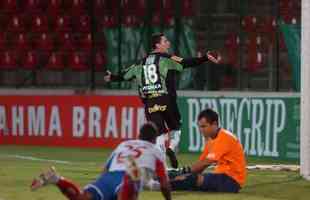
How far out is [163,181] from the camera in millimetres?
10719

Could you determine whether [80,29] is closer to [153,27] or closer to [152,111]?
[153,27]

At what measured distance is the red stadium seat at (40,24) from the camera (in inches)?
1039

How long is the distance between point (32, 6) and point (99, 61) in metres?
2.63

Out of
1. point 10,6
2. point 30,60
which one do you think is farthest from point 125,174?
point 10,6

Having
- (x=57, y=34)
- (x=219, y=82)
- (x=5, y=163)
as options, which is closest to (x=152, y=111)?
(x=5, y=163)

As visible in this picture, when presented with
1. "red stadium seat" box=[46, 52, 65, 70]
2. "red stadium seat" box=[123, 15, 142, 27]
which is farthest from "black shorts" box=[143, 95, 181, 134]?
"red stadium seat" box=[46, 52, 65, 70]

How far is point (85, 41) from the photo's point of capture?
25672mm

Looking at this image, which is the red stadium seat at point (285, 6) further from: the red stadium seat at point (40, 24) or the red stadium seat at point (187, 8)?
the red stadium seat at point (40, 24)

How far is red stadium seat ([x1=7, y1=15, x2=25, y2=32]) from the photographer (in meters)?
26.5

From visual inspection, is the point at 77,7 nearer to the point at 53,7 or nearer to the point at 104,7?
the point at 53,7

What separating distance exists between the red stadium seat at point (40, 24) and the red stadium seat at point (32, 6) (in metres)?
0.21

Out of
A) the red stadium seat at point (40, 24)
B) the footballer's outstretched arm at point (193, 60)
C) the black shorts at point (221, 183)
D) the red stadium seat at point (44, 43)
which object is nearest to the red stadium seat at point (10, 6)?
the red stadium seat at point (40, 24)

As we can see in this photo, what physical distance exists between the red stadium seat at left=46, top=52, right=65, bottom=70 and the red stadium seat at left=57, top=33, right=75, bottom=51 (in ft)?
0.66

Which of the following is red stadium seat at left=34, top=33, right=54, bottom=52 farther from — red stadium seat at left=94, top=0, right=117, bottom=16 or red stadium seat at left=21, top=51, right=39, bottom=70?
red stadium seat at left=94, top=0, right=117, bottom=16
